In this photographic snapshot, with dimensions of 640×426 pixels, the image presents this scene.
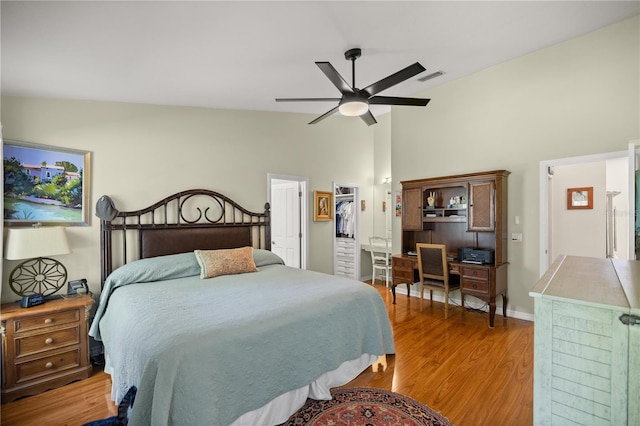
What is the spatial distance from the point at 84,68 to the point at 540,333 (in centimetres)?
355

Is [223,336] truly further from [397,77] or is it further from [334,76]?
[397,77]

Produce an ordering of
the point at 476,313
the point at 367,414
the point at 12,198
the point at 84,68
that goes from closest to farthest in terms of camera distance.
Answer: the point at 367,414 → the point at 84,68 → the point at 12,198 → the point at 476,313

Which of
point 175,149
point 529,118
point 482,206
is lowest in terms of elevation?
point 482,206

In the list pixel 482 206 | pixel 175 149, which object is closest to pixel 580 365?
pixel 482 206

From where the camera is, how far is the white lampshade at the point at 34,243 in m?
2.38

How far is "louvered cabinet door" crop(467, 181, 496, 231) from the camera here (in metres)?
3.90

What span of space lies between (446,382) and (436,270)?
1.81 metres

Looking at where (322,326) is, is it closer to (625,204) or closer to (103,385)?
(103,385)

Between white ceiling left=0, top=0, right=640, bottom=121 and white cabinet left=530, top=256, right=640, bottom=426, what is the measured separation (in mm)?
2224

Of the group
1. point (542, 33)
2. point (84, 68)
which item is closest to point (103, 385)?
point (84, 68)

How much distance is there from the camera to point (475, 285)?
3867 mm

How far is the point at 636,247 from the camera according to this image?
277 cm

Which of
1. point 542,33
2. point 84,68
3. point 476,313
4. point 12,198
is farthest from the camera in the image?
point 476,313

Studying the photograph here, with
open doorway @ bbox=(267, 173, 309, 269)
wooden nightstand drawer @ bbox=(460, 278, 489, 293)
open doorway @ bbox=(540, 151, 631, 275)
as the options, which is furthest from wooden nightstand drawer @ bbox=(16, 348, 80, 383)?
open doorway @ bbox=(540, 151, 631, 275)
